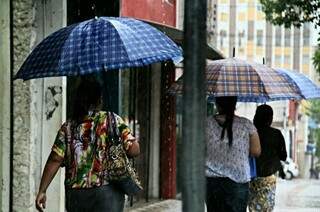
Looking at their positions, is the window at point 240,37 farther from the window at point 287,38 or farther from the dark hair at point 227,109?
the dark hair at point 227,109

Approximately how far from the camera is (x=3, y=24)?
7.34 m

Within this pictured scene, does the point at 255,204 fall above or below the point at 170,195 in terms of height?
above

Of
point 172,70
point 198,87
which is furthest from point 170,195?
point 198,87

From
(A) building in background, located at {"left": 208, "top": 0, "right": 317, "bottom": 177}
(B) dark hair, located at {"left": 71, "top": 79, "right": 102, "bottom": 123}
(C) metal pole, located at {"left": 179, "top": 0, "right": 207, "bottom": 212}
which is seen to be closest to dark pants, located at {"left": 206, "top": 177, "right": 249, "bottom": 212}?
(B) dark hair, located at {"left": 71, "top": 79, "right": 102, "bottom": 123}

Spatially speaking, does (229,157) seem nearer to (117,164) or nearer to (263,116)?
(117,164)

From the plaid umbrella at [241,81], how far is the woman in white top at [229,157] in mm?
372

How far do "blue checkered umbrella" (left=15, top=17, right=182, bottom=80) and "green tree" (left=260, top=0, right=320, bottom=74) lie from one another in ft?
26.7

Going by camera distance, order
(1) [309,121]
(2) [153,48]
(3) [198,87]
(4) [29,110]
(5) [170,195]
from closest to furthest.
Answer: (3) [198,87] < (2) [153,48] < (4) [29,110] < (5) [170,195] < (1) [309,121]

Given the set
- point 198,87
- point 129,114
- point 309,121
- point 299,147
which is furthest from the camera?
point 309,121

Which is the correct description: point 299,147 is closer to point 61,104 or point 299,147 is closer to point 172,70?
point 172,70

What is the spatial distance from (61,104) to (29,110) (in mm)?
433

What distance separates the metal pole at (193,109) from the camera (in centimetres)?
228

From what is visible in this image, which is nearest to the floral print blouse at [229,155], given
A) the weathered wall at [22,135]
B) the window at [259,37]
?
the weathered wall at [22,135]

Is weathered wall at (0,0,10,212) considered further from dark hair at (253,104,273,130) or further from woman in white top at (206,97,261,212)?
dark hair at (253,104,273,130)
